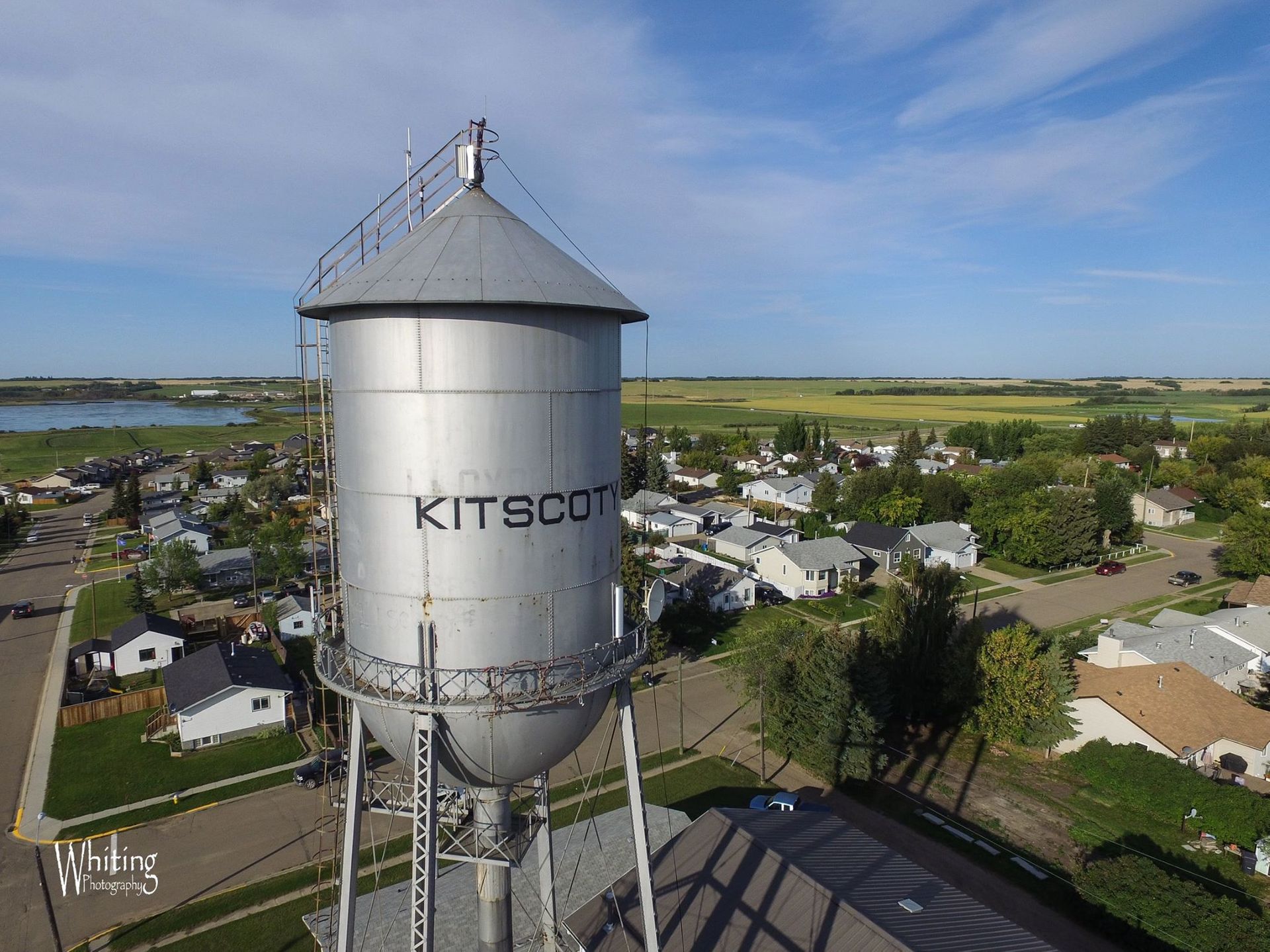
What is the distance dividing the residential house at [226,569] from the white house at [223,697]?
18.0m

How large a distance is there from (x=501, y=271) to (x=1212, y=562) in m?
59.0

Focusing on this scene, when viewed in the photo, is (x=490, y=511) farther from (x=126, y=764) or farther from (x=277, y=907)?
(x=126, y=764)

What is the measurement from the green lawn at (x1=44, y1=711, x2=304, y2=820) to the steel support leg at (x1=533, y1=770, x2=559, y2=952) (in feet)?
55.0

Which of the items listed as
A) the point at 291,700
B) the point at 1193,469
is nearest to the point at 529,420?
the point at 291,700

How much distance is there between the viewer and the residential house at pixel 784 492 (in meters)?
66.9

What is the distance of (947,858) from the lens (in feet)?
65.9

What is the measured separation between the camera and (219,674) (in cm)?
2727

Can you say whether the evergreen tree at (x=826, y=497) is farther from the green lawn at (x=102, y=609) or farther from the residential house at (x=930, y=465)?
the green lawn at (x=102, y=609)

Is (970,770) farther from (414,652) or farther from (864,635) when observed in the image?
(414,652)

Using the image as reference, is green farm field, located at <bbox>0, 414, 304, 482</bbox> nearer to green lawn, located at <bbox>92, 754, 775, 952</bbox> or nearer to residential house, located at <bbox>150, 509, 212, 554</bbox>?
residential house, located at <bbox>150, 509, 212, 554</bbox>

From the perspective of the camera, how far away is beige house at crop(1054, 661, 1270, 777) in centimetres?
2370

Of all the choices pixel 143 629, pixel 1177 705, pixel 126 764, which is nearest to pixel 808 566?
pixel 1177 705

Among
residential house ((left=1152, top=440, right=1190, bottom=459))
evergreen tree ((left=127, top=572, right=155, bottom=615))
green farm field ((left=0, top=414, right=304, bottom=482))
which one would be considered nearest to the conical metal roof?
evergreen tree ((left=127, top=572, right=155, bottom=615))

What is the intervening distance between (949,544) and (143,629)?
149 ft
